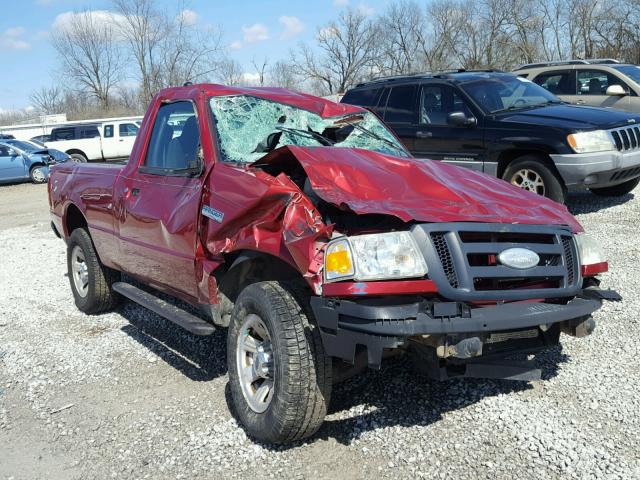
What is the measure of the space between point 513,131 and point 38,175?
18929 millimetres

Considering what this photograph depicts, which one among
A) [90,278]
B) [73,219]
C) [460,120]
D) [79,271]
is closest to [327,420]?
[90,278]

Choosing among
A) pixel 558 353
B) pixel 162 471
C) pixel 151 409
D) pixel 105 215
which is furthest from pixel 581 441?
pixel 105 215

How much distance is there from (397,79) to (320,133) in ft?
19.0

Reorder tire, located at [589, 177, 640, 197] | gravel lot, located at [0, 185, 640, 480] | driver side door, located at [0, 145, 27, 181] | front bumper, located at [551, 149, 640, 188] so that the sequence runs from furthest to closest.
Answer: driver side door, located at [0, 145, 27, 181] → tire, located at [589, 177, 640, 197] → front bumper, located at [551, 149, 640, 188] → gravel lot, located at [0, 185, 640, 480]

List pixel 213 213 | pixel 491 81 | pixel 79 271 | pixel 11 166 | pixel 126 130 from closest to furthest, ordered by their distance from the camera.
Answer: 1. pixel 213 213
2. pixel 79 271
3. pixel 491 81
4. pixel 11 166
5. pixel 126 130

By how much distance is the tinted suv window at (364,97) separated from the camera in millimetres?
10008

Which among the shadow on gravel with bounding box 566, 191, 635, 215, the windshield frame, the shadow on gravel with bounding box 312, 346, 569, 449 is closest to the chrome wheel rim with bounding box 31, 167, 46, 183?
the windshield frame

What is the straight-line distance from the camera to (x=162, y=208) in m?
4.25

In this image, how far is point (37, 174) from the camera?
2225 cm

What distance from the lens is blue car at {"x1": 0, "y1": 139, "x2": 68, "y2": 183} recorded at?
71.9ft

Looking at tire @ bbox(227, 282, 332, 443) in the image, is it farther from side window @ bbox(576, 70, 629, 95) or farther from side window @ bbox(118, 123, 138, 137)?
side window @ bbox(118, 123, 138, 137)

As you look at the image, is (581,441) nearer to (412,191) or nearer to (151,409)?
(412,191)

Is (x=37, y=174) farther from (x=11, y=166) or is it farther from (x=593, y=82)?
(x=593, y=82)

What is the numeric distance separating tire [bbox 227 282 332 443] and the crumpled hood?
1.96 feet
